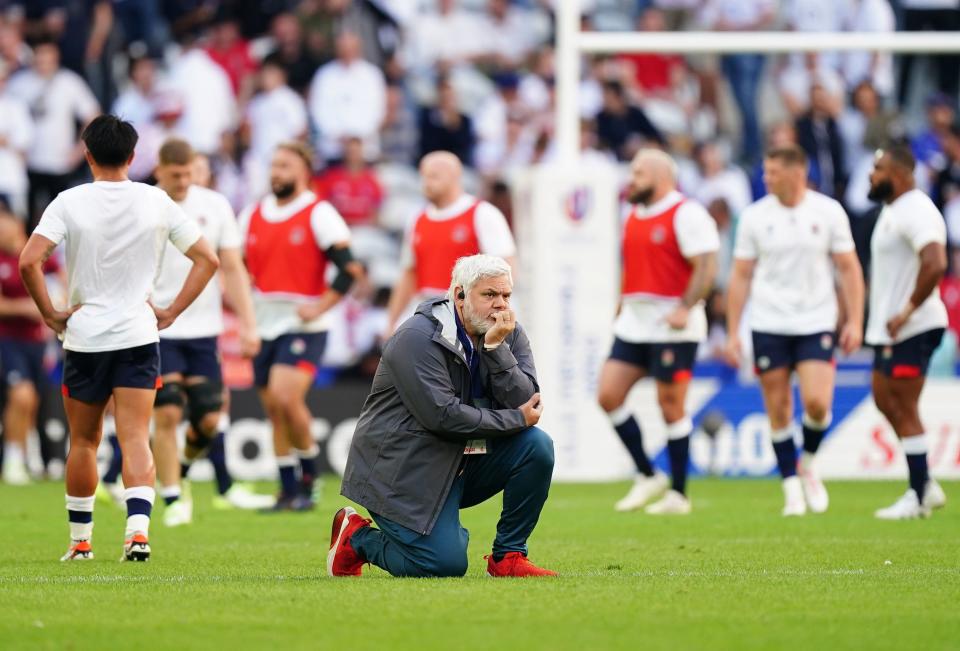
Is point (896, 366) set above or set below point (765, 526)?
above

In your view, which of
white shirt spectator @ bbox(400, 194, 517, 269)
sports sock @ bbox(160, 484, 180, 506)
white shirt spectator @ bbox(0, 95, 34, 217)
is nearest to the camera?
sports sock @ bbox(160, 484, 180, 506)

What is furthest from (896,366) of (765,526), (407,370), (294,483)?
(407,370)

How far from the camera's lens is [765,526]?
10945 millimetres

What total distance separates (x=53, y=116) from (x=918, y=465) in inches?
456

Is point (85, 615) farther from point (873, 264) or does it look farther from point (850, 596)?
point (873, 264)

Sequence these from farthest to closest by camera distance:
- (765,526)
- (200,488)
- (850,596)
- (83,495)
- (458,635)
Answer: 1. (200,488)
2. (765,526)
3. (83,495)
4. (850,596)
5. (458,635)

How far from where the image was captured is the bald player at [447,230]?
527 inches

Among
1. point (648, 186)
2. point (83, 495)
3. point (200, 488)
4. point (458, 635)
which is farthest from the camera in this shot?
point (200, 488)

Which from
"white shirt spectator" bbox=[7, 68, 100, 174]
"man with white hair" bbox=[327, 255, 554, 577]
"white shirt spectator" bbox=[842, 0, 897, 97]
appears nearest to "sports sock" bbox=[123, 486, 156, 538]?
"man with white hair" bbox=[327, 255, 554, 577]

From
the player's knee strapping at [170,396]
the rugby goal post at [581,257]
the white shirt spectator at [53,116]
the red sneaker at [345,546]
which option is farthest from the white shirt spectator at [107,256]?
the white shirt spectator at [53,116]

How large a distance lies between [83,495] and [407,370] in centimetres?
212

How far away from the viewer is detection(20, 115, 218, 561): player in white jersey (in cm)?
835

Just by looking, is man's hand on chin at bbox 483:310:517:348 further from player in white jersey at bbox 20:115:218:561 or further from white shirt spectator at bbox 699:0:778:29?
white shirt spectator at bbox 699:0:778:29

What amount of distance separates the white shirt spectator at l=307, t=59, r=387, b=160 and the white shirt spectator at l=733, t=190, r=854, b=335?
9.08 m
